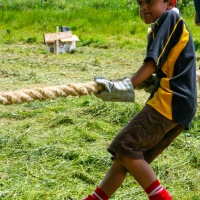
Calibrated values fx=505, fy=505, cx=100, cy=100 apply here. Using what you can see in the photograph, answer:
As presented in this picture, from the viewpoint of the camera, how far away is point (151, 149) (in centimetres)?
240

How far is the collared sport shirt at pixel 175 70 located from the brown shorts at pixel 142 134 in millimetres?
37

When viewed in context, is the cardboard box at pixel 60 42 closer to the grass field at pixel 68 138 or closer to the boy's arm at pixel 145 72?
the grass field at pixel 68 138

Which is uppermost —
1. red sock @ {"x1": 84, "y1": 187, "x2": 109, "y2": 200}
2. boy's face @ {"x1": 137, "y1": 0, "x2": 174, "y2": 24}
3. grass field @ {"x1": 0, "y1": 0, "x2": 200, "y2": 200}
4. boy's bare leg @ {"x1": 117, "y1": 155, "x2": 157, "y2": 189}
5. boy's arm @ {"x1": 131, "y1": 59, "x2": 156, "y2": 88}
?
boy's face @ {"x1": 137, "y1": 0, "x2": 174, "y2": 24}

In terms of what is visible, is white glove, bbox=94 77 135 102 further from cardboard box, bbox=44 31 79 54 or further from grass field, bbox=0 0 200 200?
cardboard box, bbox=44 31 79 54

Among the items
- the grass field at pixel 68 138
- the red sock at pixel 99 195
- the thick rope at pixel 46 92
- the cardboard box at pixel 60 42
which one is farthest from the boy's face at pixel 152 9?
the cardboard box at pixel 60 42

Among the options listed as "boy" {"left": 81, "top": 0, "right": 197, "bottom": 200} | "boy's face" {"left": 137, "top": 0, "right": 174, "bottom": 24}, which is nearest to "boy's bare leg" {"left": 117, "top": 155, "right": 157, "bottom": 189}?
"boy" {"left": 81, "top": 0, "right": 197, "bottom": 200}

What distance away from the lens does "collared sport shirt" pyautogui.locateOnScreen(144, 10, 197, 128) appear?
2248 millimetres

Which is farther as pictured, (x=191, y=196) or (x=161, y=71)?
(x=191, y=196)

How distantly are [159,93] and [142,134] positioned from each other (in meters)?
0.20

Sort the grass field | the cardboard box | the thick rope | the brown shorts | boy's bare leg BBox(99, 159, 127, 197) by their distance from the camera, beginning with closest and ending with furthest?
the thick rope → the brown shorts → boy's bare leg BBox(99, 159, 127, 197) → the grass field → the cardboard box

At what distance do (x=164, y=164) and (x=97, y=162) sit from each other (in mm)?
489

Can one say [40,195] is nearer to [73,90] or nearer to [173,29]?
[73,90]

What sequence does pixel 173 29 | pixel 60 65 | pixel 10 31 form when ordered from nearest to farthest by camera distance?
1. pixel 173 29
2. pixel 60 65
3. pixel 10 31

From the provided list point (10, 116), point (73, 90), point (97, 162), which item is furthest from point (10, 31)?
point (73, 90)
